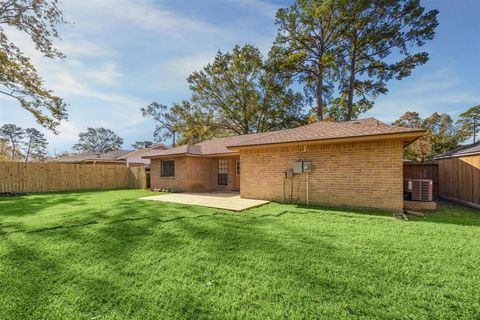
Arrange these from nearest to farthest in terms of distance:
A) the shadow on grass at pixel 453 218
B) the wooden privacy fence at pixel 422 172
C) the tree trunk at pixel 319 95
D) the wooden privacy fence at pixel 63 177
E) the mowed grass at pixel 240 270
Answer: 1. the mowed grass at pixel 240 270
2. the shadow on grass at pixel 453 218
3. the wooden privacy fence at pixel 422 172
4. the wooden privacy fence at pixel 63 177
5. the tree trunk at pixel 319 95

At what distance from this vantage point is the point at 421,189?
750 centimetres

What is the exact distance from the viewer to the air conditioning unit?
24.1ft

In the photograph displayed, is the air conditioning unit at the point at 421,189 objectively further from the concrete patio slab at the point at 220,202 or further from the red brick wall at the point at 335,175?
the concrete patio slab at the point at 220,202

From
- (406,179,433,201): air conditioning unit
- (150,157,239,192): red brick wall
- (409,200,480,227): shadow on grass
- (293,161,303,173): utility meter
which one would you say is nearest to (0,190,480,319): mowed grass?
(409,200,480,227): shadow on grass

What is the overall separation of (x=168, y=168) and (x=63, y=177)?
730 cm

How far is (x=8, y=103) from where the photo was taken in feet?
44.3

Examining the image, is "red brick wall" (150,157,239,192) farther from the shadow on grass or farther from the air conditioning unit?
the shadow on grass

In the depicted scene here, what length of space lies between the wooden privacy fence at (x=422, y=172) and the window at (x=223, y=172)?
32.4 feet

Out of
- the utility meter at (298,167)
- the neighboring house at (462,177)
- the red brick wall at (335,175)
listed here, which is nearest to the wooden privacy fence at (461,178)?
the neighboring house at (462,177)

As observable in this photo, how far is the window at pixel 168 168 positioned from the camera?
14.3m

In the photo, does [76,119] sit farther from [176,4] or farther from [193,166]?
[176,4]

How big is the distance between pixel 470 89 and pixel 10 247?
2433cm

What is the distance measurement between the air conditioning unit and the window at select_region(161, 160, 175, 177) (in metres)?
12.3

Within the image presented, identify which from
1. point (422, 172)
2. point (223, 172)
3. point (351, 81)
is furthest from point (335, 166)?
point (351, 81)
